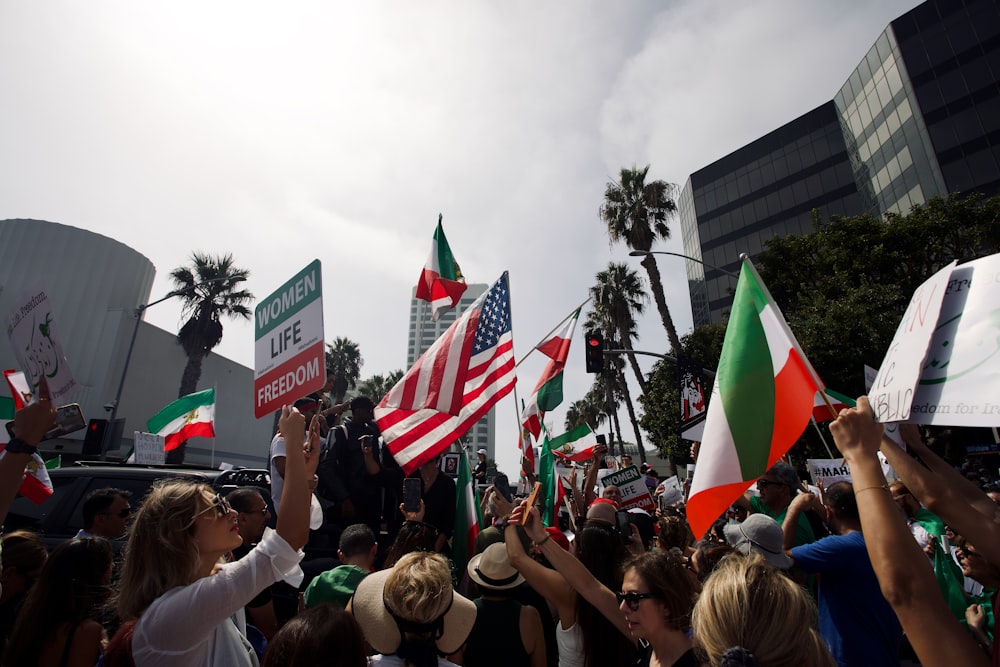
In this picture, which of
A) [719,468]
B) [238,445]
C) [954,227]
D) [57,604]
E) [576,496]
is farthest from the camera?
[238,445]

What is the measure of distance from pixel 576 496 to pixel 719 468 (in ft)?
15.9

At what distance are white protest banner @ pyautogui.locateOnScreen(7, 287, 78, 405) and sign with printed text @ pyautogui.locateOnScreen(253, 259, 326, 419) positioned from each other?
1.23 meters

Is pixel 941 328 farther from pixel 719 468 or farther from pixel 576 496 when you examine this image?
pixel 576 496

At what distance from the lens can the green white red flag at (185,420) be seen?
10203mm

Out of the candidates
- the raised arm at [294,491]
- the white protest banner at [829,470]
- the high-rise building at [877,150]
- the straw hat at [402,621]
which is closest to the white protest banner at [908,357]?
the straw hat at [402,621]

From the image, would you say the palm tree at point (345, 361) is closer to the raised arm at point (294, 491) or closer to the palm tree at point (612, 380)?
the palm tree at point (612, 380)

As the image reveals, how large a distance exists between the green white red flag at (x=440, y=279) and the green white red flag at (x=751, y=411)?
4940 millimetres

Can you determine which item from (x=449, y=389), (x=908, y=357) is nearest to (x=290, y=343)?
(x=449, y=389)

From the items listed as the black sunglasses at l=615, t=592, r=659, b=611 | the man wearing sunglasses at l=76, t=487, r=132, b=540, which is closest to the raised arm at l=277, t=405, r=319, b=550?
the black sunglasses at l=615, t=592, r=659, b=611

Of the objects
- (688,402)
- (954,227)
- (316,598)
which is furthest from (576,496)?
(954,227)

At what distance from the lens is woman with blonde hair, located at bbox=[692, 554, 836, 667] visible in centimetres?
148

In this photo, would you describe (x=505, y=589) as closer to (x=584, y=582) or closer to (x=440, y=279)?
(x=584, y=582)

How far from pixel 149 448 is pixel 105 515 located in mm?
6082

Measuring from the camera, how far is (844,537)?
312 centimetres
